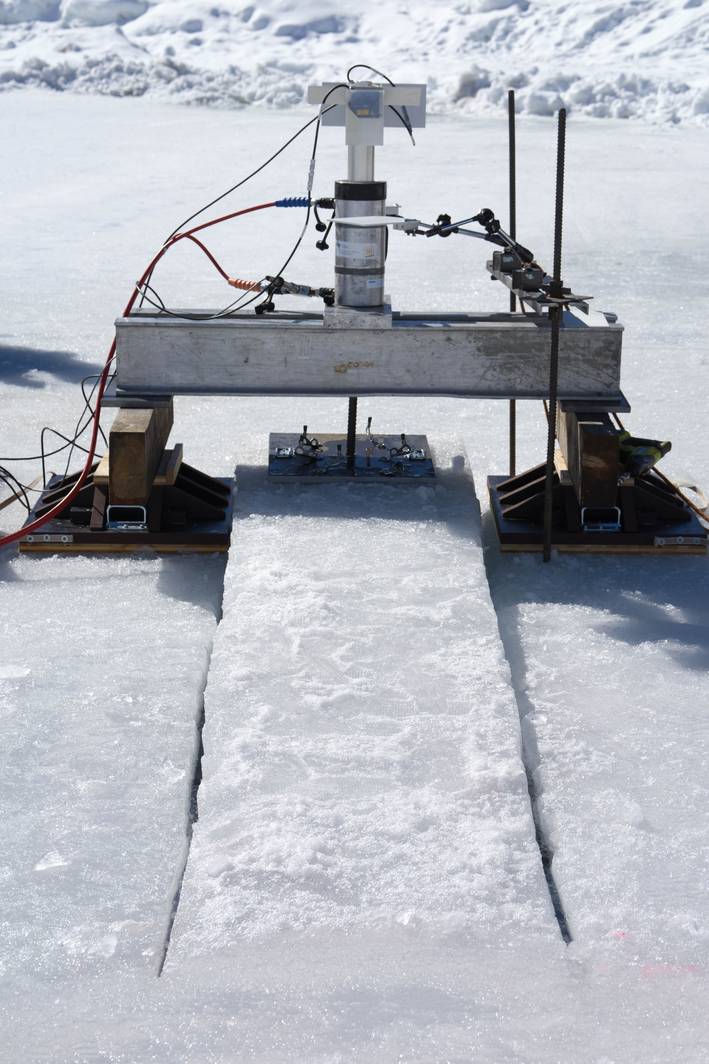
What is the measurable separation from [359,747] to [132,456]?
1562 millimetres

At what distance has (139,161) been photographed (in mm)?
14758

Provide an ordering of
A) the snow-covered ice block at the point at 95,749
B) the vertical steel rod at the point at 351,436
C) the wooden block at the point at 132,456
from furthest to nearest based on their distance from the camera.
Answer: the vertical steel rod at the point at 351,436, the wooden block at the point at 132,456, the snow-covered ice block at the point at 95,749

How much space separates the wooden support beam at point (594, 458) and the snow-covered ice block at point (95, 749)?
48.4 inches

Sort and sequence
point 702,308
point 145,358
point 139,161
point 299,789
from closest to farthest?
point 299,789, point 145,358, point 702,308, point 139,161

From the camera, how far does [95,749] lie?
3.12 m

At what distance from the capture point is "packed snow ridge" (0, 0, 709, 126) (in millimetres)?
18188

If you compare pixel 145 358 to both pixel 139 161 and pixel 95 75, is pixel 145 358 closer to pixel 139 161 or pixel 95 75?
pixel 139 161

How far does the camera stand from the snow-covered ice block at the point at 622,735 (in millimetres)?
2582

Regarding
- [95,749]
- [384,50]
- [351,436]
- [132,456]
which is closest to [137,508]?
[132,456]

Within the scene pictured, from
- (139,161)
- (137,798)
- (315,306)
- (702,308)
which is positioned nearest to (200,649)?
(137,798)

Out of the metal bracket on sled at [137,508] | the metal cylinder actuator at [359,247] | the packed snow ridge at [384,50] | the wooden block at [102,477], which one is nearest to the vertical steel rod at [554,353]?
the metal cylinder actuator at [359,247]

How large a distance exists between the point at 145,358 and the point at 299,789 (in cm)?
195

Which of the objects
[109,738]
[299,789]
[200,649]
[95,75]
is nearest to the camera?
[299,789]

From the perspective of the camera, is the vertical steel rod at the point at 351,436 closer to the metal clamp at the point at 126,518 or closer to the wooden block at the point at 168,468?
the wooden block at the point at 168,468
